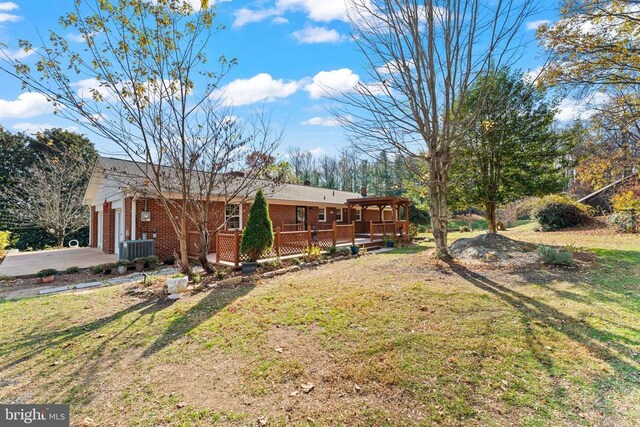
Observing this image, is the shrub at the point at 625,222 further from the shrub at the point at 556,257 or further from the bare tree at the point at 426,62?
the bare tree at the point at 426,62

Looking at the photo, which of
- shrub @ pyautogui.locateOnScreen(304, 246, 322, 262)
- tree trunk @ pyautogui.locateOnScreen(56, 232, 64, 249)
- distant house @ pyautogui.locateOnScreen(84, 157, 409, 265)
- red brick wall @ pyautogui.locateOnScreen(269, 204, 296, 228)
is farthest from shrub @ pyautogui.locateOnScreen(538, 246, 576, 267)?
tree trunk @ pyautogui.locateOnScreen(56, 232, 64, 249)

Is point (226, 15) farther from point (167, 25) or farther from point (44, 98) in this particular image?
point (44, 98)

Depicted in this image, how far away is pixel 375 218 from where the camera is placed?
25422 mm

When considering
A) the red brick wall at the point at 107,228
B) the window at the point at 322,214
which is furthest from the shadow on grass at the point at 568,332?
the red brick wall at the point at 107,228

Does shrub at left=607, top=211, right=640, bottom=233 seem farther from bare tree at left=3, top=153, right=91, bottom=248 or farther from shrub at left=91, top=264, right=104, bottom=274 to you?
bare tree at left=3, top=153, right=91, bottom=248

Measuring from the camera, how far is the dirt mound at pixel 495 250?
8.98 metres

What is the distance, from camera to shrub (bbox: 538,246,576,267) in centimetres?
805

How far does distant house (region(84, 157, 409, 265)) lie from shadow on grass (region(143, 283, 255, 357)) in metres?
2.26

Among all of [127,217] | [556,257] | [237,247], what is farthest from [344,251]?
[127,217]

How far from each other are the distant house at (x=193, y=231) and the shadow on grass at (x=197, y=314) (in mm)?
2264

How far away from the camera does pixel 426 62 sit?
891 centimetres

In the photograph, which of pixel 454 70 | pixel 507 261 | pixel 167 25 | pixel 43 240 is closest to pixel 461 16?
pixel 454 70

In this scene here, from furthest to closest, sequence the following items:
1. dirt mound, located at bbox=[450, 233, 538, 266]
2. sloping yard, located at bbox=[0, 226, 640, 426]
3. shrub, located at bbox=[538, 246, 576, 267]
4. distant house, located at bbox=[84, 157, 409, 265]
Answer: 1. distant house, located at bbox=[84, 157, 409, 265]
2. dirt mound, located at bbox=[450, 233, 538, 266]
3. shrub, located at bbox=[538, 246, 576, 267]
4. sloping yard, located at bbox=[0, 226, 640, 426]

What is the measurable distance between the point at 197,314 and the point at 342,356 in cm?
324
